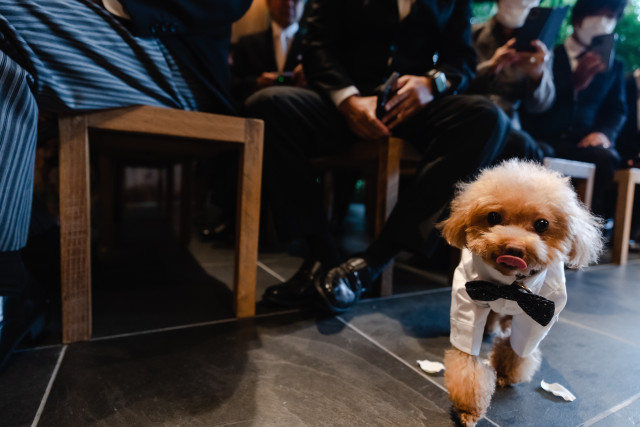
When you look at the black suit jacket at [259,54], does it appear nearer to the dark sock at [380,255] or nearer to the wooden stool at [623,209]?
the dark sock at [380,255]

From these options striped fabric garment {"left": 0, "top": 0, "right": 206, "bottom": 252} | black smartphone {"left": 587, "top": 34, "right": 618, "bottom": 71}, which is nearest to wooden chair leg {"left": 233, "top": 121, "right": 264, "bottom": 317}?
striped fabric garment {"left": 0, "top": 0, "right": 206, "bottom": 252}

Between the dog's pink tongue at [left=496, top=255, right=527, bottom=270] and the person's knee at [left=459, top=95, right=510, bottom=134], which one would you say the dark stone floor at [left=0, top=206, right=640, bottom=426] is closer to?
the dog's pink tongue at [left=496, top=255, right=527, bottom=270]

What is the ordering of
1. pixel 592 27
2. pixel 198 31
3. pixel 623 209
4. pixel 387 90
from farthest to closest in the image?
1. pixel 592 27
2. pixel 623 209
3. pixel 387 90
4. pixel 198 31

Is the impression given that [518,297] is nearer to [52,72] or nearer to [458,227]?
[458,227]

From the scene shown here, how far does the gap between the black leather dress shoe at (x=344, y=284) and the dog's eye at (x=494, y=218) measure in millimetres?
488

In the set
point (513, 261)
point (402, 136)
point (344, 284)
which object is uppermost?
point (402, 136)

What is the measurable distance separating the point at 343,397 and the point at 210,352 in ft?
1.02

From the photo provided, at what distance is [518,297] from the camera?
591mm

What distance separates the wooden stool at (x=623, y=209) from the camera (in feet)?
6.63

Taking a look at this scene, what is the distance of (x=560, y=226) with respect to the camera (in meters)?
0.57

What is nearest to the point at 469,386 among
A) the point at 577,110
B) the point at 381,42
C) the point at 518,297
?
the point at 518,297

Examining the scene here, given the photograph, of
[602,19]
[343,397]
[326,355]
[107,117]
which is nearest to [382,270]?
[326,355]

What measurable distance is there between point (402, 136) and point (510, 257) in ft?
2.53

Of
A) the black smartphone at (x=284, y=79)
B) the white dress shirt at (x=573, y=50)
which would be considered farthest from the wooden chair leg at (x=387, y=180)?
the white dress shirt at (x=573, y=50)
